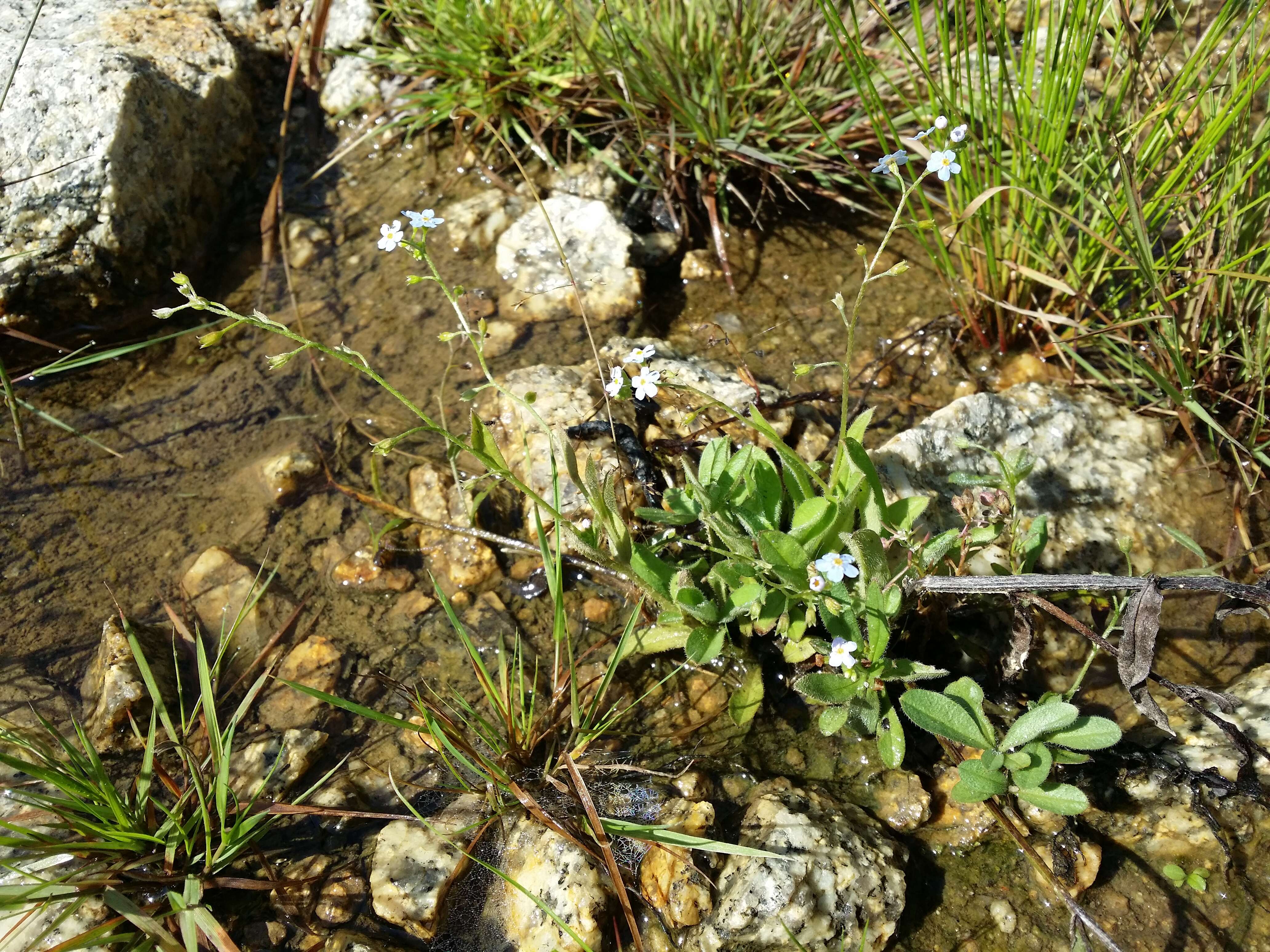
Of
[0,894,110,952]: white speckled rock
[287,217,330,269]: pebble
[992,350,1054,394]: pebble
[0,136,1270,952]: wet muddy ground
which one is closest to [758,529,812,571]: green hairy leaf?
[0,136,1270,952]: wet muddy ground

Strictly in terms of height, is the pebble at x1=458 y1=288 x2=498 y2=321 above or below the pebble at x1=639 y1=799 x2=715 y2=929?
above

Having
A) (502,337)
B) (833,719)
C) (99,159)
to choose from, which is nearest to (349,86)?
(99,159)

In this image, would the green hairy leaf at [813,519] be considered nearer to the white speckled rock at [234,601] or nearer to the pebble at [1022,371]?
the pebble at [1022,371]

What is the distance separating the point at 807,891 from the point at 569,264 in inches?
102

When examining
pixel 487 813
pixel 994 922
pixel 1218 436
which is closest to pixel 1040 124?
pixel 1218 436

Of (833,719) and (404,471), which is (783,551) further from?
(404,471)

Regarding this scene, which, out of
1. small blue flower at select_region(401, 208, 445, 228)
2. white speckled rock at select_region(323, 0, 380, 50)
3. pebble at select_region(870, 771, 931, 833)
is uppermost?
white speckled rock at select_region(323, 0, 380, 50)

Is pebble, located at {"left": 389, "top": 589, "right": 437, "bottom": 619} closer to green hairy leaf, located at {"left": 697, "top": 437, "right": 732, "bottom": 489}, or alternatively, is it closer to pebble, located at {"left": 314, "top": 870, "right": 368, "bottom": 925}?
pebble, located at {"left": 314, "top": 870, "right": 368, "bottom": 925}

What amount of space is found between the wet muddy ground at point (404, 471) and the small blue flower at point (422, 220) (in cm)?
87

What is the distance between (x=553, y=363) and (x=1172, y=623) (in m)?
2.25

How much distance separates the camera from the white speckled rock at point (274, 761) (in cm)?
242

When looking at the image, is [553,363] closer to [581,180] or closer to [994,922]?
[581,180]

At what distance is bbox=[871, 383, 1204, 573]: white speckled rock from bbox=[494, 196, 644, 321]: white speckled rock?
4.46ft

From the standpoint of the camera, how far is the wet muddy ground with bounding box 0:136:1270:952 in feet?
7.29
